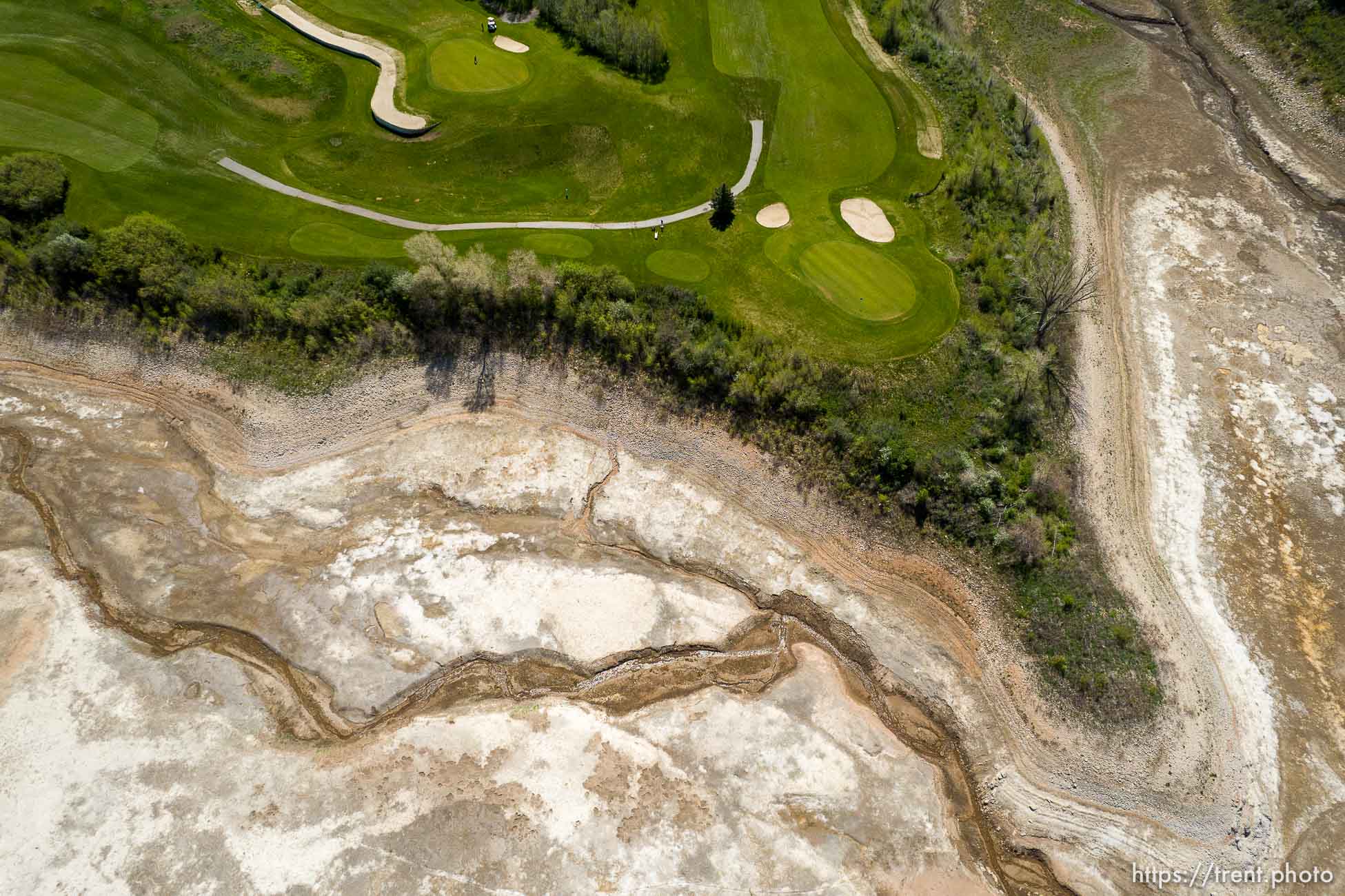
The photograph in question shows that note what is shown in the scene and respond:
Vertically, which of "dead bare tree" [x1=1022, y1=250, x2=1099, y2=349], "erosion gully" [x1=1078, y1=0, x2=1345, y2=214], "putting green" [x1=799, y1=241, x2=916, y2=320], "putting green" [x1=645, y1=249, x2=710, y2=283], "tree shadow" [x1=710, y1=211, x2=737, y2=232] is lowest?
"putting green" [x1=645, y1=249, x2=710, y2=283]

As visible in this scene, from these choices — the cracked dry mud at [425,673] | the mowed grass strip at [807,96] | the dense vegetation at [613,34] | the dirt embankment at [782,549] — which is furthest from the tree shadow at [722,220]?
the cracked dry mud at [425,673]

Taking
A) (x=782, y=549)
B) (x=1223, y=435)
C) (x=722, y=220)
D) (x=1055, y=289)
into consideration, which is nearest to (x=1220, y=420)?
(x=1223, y=435)

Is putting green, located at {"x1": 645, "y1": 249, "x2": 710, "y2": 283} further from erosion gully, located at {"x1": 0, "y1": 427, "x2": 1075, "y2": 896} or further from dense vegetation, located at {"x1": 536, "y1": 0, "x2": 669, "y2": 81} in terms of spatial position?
erosion gully, located at {"x1": 0, "y1": 427, "x2": 1075, "y2": 896}

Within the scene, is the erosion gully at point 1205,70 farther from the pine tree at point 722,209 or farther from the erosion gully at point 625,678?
the erosion gully at point 625,678

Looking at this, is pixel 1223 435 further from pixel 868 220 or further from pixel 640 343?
pixel 640 343

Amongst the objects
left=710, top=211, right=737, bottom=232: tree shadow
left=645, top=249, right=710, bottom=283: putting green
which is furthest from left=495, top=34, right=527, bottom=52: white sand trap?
left=645, top=249, right=710, bottom=283: putting green
